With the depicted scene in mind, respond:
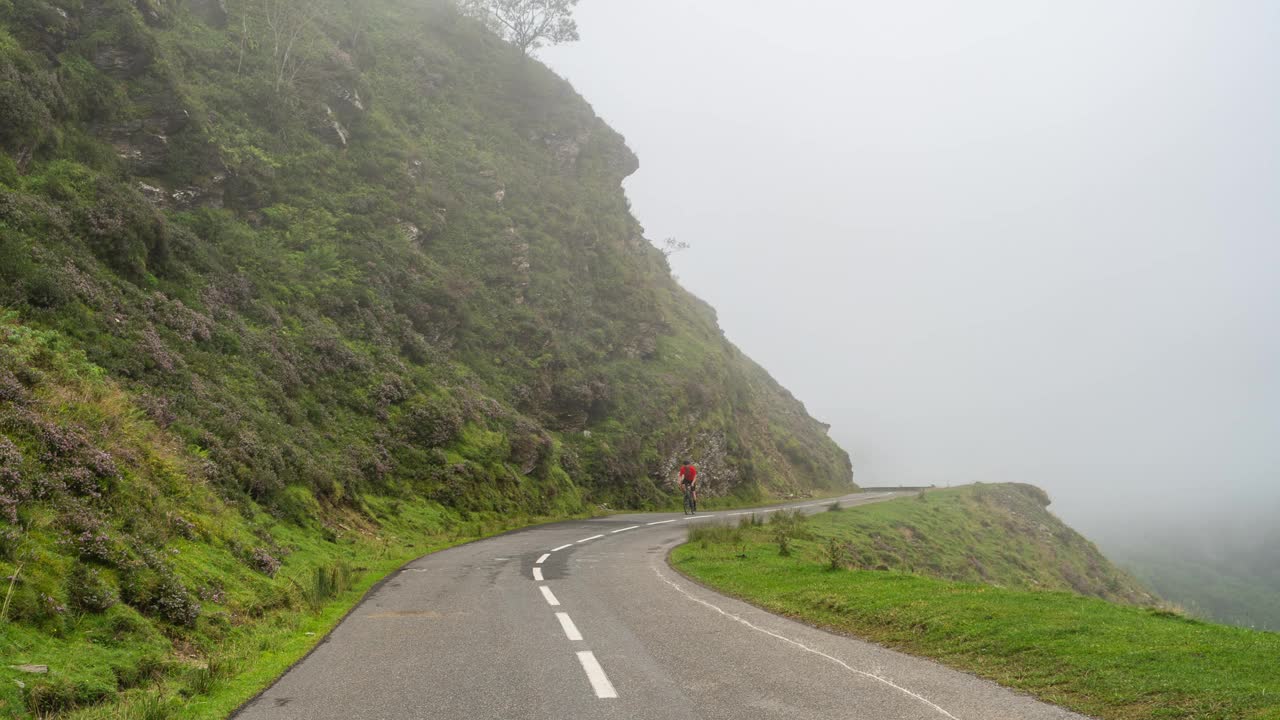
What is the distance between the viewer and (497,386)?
3512cm

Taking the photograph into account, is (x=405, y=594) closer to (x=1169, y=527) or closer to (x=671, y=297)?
(x=671, y=297)

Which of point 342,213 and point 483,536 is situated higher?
point 342,213

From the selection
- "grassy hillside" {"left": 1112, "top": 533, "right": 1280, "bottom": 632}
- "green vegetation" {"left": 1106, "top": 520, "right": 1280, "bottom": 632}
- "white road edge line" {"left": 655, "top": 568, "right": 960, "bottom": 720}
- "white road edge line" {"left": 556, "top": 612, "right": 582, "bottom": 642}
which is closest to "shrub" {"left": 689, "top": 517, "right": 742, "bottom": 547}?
"white road edge line" {"left": 655, "top": 568, "right": 960, "bottom": 720}

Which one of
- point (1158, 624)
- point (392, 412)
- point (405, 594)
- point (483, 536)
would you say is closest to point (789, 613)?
point (1158, 624)

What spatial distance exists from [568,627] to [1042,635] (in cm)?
640

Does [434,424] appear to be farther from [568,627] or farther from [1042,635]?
[1042,635]

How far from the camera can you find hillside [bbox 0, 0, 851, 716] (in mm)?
9859

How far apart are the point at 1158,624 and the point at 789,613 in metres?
5.26

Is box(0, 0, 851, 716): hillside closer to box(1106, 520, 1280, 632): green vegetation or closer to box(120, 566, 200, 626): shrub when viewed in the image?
box(120, 566, 200, 626): shrub

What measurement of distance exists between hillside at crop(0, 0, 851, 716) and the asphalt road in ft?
3.99

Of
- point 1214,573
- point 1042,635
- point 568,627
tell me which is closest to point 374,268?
point 568,627

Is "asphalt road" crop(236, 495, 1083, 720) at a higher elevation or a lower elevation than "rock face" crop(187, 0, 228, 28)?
lower

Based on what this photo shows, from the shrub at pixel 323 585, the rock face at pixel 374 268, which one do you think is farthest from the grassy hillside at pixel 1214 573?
the shrub at pixel 323 585

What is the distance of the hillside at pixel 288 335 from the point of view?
986 centimetres
